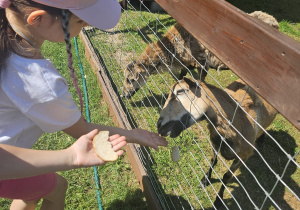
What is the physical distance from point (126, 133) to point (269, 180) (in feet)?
8.94

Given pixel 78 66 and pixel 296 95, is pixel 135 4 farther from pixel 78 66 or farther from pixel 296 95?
pixel 296 95

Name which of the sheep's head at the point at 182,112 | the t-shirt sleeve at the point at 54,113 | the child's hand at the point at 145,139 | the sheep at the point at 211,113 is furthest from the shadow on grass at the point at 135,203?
the t-shirt sleeve at the point at 54,113

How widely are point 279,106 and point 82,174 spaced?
9.14 feet

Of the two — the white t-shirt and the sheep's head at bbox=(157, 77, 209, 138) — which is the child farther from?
the sheep's head at bbox=(157, 77, 209, 138)

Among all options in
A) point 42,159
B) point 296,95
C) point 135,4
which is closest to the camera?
point 296,95

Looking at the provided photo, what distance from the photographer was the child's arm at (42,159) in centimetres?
130

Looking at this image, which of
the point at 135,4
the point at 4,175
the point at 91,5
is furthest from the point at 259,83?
the point at 135,4

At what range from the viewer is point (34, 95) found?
1396mm

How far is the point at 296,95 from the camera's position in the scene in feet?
3.59

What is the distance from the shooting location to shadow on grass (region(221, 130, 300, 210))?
3.44 metres

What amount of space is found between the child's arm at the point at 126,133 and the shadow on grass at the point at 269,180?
6.18 ft

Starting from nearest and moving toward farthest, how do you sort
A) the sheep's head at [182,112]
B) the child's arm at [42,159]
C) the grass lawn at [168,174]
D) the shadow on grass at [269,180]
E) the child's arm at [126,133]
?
1. the child's arm at [42,159]
2. the child's arm at [126,133]
3. the sheep's head at [182,112]
4. the grass lawn at [168,174]
5. the shadow on grass at [269,180]

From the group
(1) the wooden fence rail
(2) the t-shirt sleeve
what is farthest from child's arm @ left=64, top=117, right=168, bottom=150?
(1) the wooden fence rail

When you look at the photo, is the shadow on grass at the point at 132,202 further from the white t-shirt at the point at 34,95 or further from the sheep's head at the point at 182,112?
the white t-shirt at the point at 34,95
